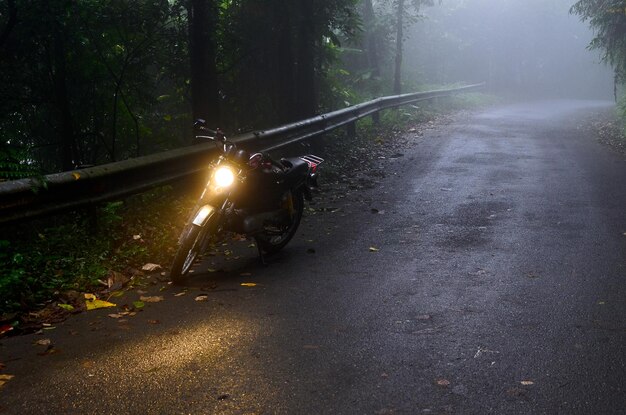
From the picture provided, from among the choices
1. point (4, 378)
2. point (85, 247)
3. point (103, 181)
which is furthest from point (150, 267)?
point (4, 378)

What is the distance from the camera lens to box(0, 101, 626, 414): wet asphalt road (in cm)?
402

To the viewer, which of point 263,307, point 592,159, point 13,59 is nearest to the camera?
point 263,307

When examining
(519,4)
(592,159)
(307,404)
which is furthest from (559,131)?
(519,4)

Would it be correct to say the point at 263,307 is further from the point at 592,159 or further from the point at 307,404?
the point at 592,159

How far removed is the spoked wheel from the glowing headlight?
38 cm

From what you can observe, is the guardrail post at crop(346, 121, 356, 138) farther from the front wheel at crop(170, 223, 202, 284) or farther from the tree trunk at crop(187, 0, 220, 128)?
the front wheel at crop(170, 223, 202, 284)

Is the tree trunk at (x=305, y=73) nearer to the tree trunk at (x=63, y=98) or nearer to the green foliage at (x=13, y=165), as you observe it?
the tree trunk at (x=63, y=98)

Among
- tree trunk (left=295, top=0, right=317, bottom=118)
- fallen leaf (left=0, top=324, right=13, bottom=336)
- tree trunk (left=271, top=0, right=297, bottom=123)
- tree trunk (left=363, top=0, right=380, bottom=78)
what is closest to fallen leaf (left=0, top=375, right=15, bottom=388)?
fallen leaf (left=0, top=324, right=13, bottom=336)

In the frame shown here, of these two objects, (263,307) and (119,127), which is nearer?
(263,307)

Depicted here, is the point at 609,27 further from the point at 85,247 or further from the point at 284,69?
the point at 85,247

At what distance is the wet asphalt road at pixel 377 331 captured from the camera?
158 inches

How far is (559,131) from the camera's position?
2217 centimetres

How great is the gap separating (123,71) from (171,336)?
636 centimetres

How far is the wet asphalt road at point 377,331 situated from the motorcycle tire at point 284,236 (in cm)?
19
